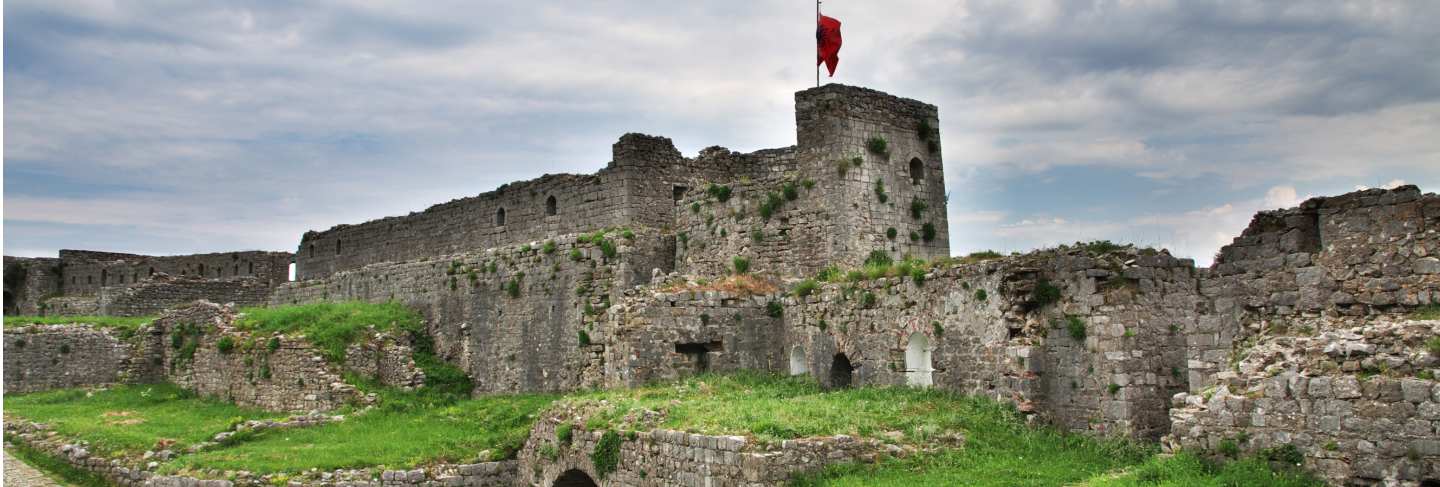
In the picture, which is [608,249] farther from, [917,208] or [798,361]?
[917,208]

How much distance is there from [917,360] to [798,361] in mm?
3620

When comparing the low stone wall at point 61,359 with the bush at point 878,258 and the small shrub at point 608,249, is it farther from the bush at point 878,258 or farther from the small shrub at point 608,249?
the bush at point 878,258

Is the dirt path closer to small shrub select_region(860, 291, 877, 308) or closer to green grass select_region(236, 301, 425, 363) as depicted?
green grass select_region(236, 301, 425, 363)

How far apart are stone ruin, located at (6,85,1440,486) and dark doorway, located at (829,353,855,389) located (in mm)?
48

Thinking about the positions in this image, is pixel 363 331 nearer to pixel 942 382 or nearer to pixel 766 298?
pixel 766 298

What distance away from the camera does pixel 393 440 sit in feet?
75.2

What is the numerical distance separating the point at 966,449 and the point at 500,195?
1881cm

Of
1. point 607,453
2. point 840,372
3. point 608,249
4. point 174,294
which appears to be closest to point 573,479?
point 607,453

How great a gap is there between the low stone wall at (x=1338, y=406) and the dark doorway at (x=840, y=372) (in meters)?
7.97

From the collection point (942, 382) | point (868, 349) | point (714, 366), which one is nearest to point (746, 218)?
point (714, 366)

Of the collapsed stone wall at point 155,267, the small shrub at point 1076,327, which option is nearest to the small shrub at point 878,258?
the small shrub at point 1076,327

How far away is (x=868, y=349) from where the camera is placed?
62.7ft

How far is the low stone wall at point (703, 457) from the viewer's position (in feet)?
48.2

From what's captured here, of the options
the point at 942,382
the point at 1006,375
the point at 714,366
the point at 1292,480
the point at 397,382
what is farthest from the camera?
the point at 397,382
